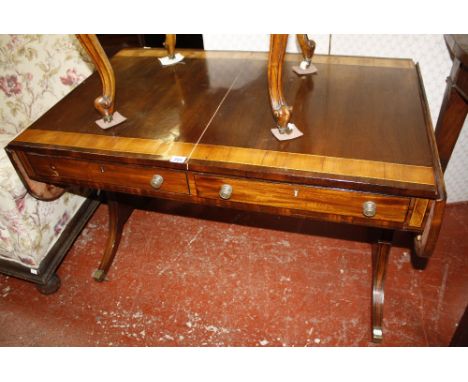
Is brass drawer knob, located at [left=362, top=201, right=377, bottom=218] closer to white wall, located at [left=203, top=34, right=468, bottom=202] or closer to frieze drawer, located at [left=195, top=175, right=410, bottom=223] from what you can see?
frieze drawer, located at [left=195, top=175, right=410, bottom=223]

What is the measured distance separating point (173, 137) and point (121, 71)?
2.11 ft

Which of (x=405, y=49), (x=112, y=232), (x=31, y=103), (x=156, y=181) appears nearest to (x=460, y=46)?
(x=405, y=49)

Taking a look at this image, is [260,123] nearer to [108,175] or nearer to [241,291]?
[108,175]

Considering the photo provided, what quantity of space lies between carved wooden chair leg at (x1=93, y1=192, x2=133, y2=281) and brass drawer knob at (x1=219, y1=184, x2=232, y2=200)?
3.10 feet

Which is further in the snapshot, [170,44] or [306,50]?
[170,44]

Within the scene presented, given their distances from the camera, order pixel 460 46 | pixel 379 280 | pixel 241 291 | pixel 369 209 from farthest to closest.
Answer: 1. pixel 241 291
2. pixel 379 280
3. pixel 460 46
4. pixel 369 209

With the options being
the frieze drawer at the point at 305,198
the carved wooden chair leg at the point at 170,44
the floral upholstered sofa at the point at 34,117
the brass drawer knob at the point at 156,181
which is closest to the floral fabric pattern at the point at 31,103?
the floral upholstered sofa at the point at 34,117

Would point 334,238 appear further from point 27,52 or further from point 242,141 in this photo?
point 27,52

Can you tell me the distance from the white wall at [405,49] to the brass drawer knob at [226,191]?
3.16ft

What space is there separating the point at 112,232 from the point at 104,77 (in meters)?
0.90

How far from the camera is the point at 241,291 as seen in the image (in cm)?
177

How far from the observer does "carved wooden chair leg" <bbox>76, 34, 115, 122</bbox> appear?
124cm

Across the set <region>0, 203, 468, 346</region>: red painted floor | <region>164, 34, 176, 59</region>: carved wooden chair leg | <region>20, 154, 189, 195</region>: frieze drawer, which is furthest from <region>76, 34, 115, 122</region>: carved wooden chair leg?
<region>0, 203, 468, 346</region>: red painted floor
